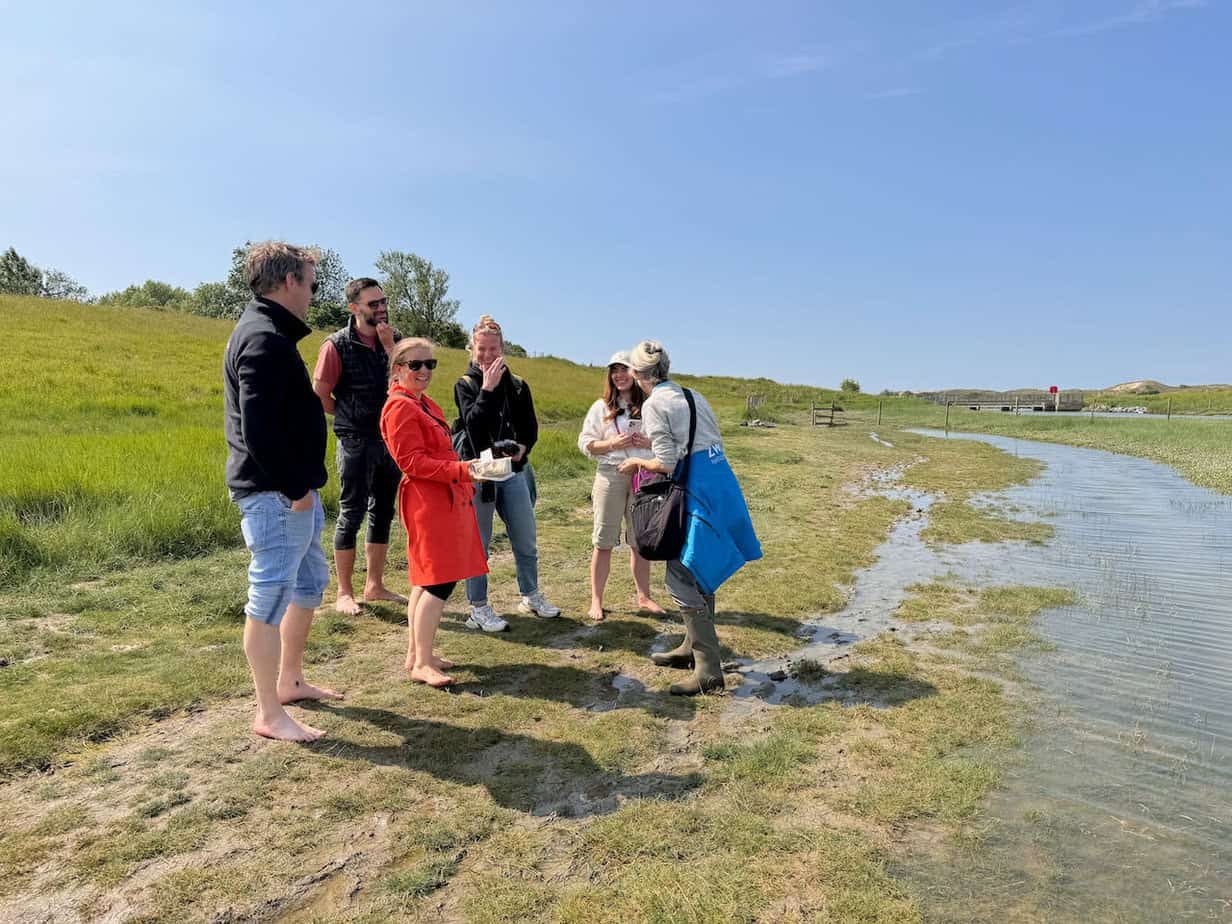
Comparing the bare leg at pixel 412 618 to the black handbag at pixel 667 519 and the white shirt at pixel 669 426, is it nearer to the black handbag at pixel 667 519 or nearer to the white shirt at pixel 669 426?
the black handbag at pixel 667 519

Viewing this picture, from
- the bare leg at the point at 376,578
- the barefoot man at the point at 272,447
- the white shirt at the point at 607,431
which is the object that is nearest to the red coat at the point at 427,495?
the barefoot man at the point at 272,447

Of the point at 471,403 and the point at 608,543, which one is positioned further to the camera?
the point at 608,543

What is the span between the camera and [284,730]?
3.44 metres

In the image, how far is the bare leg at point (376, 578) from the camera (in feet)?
18.6

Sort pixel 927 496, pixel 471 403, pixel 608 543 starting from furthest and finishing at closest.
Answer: pixel 927 496, pixel 608 543, pixel 471 403

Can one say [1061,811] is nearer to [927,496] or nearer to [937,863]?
[937,863]

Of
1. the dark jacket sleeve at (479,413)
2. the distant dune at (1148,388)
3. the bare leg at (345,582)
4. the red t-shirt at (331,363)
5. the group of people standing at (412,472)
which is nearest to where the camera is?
the group of people standing at (412,472)

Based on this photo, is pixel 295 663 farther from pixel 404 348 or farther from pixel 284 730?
pixel 404 348

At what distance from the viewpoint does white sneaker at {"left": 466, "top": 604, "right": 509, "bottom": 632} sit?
5.21 meters

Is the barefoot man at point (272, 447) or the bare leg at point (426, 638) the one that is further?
the bare leg at point (426, 638)

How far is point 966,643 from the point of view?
5.17 meters

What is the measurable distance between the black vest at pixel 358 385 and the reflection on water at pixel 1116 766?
4.38 metres

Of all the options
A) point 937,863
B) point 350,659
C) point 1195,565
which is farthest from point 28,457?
point 1195,565

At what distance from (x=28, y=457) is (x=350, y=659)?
252 inches
